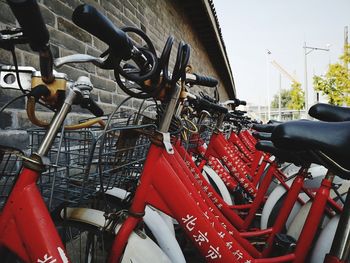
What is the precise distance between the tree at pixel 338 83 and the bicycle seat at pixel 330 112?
17456 mm

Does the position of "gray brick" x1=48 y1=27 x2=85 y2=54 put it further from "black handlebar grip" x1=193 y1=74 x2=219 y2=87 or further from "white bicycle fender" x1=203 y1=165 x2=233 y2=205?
"white bicycle fender" x1=203 y1=165 x2=233 y2=205

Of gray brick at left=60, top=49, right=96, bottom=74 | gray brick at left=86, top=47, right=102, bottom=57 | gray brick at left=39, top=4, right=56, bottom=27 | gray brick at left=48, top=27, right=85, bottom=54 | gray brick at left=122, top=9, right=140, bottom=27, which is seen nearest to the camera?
gray brick at left=39, top=4, right=56, bottom=27

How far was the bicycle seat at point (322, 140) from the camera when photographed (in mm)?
998

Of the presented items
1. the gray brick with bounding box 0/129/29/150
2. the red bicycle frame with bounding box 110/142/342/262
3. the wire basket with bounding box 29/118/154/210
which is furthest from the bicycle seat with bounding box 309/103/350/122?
the gray brick with bounding box 0/129/29/150

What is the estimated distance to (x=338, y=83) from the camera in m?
17.3

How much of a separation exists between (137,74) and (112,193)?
0.69 m

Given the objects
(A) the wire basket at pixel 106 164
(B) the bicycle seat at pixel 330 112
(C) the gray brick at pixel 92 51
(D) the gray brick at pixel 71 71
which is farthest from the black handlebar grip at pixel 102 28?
(C) the gray brick at pixel 92 51

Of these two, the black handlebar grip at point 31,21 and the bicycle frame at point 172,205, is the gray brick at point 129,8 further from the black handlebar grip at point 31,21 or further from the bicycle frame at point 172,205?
the black handlebar grip at point 31,21

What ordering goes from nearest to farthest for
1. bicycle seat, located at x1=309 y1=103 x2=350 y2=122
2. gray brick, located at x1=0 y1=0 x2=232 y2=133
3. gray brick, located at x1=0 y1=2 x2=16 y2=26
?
bicycle seat, located at x1=309 y1=103 x2=350 y2=122
gray brick, located at x1=0 y1=2 x2=16 y2=26
gray brick, located at x1=0 y1=0 x2=232 y2=133

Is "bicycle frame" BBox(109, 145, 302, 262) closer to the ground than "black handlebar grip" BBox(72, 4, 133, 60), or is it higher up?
closer to the ground

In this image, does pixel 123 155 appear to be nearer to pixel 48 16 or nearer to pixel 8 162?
pixel 8 162

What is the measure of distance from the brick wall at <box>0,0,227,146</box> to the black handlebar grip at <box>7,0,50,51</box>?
1.02 metres

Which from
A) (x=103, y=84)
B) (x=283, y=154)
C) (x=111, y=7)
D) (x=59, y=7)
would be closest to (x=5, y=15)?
(x=59, y=7)

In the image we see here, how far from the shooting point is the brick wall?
5.29 ft
